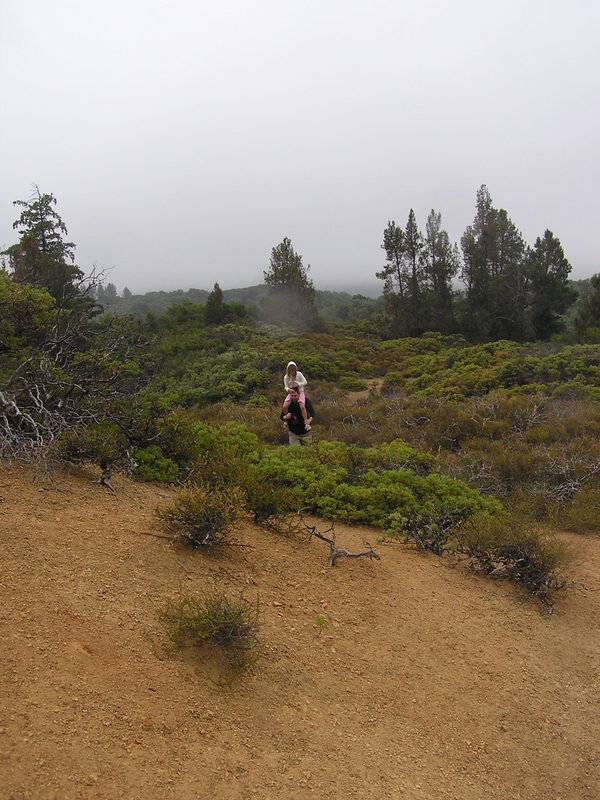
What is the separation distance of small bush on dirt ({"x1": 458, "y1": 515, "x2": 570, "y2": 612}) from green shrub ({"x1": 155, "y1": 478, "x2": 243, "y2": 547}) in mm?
2266

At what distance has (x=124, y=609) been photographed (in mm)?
2939

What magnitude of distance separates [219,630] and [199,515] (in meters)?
1.15

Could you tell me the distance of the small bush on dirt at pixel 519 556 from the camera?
4387 millimetres

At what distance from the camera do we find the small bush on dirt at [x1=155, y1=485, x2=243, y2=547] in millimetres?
3818

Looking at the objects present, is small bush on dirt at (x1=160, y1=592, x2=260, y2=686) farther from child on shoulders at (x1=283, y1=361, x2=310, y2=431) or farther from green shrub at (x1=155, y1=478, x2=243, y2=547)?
child on shoulders at (x1=283, y1=361, x2=310, y2=431)

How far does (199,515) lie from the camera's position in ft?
12.5

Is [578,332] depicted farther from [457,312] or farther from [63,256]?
[63,256]

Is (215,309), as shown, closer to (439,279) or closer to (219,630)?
(439,279)

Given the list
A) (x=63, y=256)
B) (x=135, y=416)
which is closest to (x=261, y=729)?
(x=135, y=416)

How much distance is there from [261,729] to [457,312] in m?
32.5

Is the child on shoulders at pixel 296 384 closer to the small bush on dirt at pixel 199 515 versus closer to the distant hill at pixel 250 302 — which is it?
the small bush on dirt at pixel 199 515

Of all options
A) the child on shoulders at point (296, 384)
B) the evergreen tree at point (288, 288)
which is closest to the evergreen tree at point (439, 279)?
the evergreen tree at point (288, 288)

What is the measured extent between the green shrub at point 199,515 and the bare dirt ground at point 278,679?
0.14 metres

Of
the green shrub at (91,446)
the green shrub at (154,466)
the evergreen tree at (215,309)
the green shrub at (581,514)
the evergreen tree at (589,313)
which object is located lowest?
the green shrub at (581,514)
